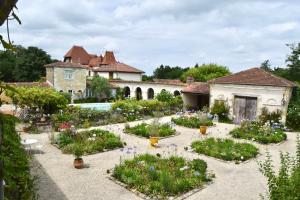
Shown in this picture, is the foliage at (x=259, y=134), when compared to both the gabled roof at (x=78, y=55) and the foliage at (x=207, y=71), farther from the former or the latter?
the gabled roof at (x=78, y=55)

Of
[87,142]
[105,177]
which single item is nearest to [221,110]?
[87,142]

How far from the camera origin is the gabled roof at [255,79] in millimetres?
22562

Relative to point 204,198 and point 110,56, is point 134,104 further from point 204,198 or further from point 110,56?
point 110,56

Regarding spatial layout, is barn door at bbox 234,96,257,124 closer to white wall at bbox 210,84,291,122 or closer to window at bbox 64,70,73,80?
white wall at bbox 210,84,291,122

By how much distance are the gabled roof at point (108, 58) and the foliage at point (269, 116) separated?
40.2 meters

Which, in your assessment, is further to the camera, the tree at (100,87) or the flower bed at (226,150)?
the tree at (100,87)

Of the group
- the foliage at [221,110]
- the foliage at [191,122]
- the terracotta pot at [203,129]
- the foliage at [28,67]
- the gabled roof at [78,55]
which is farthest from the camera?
the gabled roof at [78,55]

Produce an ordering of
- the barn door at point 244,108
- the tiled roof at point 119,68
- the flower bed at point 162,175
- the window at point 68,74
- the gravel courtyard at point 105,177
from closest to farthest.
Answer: the gravel courtyard at point 105,177, the flower bed at point 162,175, the barn door at point 244,108, the window at point 68,74, the tiled roof at point 119,68

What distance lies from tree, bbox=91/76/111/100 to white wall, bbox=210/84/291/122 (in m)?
17.7

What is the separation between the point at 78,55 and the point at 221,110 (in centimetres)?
4248

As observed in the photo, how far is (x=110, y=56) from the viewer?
5962cm

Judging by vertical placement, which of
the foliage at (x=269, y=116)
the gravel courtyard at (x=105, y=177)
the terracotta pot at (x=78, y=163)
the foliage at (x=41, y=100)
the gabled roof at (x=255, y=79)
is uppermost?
the gabled roof at (x=255, y=79)

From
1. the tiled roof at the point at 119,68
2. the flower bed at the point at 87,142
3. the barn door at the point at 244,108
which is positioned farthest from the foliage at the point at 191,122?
the tiled roof at the point at 119,68

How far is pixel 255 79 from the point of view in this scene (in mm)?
23844
